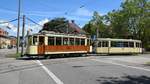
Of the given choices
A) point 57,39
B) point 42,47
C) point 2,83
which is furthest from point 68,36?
point 2,83

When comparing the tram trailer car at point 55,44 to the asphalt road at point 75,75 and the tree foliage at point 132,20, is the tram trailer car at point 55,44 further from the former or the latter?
the tree foliage at point 132,20

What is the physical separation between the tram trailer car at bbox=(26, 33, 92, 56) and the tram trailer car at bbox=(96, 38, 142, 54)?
634 centimetres

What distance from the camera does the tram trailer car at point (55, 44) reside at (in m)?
34.4

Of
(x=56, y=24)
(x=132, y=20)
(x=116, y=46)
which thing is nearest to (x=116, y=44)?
(x=116, y=46)

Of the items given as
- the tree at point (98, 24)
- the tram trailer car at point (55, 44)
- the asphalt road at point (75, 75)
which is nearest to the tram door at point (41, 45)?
the tram trailer car at point (55, 44)

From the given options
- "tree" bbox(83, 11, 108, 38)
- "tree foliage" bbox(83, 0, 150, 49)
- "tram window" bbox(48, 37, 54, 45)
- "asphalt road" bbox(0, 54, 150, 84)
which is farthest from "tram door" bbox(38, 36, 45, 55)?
"tree" bbox(83, 11, 108, 38)

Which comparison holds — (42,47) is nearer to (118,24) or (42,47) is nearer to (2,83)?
(2,83)

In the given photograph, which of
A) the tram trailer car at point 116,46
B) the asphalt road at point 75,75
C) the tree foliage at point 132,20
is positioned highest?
Answer: the tree foliage at point 132,20

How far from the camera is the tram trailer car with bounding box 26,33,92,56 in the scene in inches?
1353

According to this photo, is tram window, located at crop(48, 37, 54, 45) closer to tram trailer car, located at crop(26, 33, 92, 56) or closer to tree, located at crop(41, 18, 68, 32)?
tram trailer car, located at crop(26, 33, 92, 56)

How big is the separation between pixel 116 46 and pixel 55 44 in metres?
15.0

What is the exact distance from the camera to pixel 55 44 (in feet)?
118

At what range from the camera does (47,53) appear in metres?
35.4

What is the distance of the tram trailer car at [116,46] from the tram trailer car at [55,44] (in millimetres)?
6344
